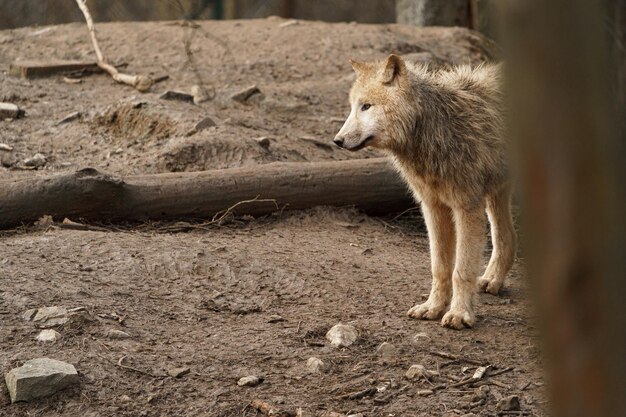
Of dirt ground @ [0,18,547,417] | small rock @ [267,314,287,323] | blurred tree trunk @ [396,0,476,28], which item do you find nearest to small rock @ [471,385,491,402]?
dirt ground @ [0,18,547,417]

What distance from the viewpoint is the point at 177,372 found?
15.3ft

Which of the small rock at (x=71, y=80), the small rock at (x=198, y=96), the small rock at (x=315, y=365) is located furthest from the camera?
the small rock at (x=71, y=80)

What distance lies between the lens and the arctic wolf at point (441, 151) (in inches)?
213

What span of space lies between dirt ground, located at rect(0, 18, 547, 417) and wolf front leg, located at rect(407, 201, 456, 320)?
21 centimetres

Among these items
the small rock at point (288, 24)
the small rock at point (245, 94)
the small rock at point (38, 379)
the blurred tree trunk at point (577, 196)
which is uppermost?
the blurred tree trunk at point (577, 196)

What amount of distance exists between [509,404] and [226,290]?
79.5 inches

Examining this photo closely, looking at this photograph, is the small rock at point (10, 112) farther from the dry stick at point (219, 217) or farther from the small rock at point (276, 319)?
the small rock at point (276, 319)

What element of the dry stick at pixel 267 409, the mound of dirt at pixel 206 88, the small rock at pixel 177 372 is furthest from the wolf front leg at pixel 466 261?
the mound of dirt at pixel 206 88

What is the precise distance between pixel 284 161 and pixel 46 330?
10.6ft

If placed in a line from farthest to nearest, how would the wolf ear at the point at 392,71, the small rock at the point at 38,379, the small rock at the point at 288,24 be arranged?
the small rock at the point at 288,24 < the wolf ear at the point at 392,71 < the small rock at the point at 38,379

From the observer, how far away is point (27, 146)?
7883 millimetres

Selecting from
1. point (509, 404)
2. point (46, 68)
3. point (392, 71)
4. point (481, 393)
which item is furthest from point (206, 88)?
point (509, 404)

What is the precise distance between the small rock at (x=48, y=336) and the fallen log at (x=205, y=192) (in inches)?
63.3

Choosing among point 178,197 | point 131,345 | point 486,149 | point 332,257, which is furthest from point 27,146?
point 486,149
